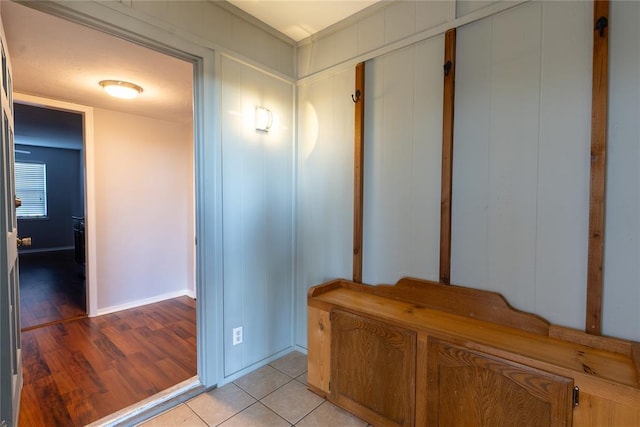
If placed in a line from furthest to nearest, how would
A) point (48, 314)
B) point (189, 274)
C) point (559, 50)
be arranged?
point (189, 274) < point (48, 314) < point (559, 50)

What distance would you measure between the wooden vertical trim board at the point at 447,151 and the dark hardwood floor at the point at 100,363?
1905 mm

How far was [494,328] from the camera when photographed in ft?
4.91

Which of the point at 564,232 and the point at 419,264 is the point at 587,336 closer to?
the point at 564,232

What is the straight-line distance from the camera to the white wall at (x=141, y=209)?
11.0 ft

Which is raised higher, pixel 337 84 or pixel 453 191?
pixel 337 84

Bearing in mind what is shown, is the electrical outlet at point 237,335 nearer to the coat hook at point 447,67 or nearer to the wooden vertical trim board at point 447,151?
the wooden vertical trim board at point 447,151

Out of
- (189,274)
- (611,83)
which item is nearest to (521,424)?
(611,83)

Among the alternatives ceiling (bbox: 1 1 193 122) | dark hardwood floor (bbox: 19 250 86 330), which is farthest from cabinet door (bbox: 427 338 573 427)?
dark hardwood floor (bbox: 19 250 86 330)

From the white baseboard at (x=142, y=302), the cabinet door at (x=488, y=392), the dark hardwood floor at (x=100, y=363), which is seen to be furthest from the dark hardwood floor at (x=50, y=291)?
the cabinet door at (x=488, y=392)

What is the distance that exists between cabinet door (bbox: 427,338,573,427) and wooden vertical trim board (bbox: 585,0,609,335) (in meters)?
0.38

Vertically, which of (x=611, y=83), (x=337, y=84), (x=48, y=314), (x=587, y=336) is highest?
(x=337, y=84)

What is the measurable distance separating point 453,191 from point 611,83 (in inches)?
29.3

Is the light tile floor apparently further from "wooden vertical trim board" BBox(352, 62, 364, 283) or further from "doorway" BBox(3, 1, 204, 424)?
"doorway" BBox(3, 1, 204, 424)

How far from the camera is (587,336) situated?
131 centimetres
